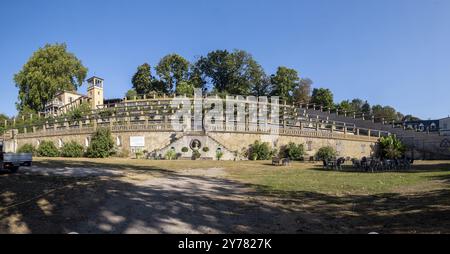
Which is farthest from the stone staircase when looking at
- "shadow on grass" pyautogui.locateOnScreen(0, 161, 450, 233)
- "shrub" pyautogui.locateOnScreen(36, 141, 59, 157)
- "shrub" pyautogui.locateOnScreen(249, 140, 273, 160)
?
"shadow on grass" pyautogui.locateOnScreen(0, 161, 450, 233)

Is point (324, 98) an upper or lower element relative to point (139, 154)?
upper

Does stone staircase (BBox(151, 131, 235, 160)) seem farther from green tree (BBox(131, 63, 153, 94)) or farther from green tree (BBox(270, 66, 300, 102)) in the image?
green tree (BBox(131, 63, 153, 94))

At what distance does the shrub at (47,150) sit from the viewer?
128 ft

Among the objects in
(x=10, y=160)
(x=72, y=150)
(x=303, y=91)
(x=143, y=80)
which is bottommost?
(x=72, y=150)

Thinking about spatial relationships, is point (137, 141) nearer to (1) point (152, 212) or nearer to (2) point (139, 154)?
(2) point (139, 154)

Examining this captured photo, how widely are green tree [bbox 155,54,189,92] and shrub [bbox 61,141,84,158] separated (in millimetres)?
43405

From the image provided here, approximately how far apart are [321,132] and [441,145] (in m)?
17.1

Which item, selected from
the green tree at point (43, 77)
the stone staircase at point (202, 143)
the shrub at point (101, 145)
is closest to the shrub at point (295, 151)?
the stone staircase at point (202, 143)

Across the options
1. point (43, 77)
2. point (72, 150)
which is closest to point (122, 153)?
point (72, 150)

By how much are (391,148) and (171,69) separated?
192 ft

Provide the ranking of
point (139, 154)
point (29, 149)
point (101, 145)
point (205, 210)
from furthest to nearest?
point (29, 149) < point (139, 154) < point (101, 145) < point (205, 210)

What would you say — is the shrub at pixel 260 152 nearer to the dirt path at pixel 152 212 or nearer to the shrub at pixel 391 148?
the shrub at pixel 391 148

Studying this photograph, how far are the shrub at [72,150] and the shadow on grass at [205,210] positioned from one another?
26273 millimetres

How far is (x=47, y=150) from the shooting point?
39.1 m
